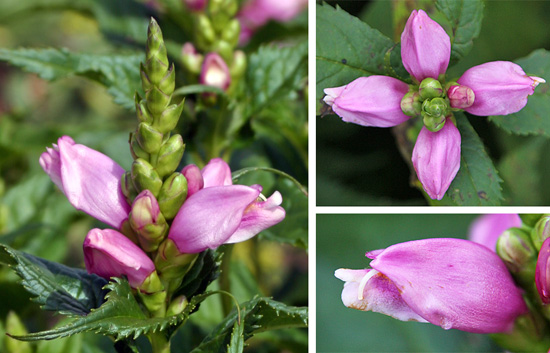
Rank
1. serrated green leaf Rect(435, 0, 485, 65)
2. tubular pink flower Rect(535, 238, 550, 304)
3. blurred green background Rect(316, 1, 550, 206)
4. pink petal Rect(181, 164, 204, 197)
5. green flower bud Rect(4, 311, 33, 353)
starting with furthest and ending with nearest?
blurred green background Rect(316, 1, 550, 206) < green flower bud Rect(4, 311, 33, 353) < serrated green leaf Rect(435, 0, 485, 65) < pink petal Rect(181, 164, 204, 197) < tubular pink flower Rect(535, 238, 550, 304)

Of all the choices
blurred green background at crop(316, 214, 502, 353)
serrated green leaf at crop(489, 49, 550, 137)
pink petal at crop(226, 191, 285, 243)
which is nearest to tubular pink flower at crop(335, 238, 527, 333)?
pink petal at crop(226, 191, 285, 243)

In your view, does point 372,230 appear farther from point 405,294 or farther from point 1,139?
point 1,139

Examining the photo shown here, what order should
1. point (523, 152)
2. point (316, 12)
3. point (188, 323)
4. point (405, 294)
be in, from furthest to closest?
point (523, 152)
point (188, 323)
point (316, 12)
point (405, 294)

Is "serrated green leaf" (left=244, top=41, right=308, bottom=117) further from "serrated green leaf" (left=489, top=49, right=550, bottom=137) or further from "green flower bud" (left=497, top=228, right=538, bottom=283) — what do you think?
"green flower bud" (left=497, top=228, right=538, bottom=283)

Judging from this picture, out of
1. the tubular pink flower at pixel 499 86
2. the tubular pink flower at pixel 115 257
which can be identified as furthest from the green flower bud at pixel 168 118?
the tubular pink flower at pixel 499 86

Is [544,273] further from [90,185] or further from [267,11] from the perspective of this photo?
[267,11]

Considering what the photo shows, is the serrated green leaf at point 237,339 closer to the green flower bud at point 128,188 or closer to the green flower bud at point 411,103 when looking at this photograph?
the green flower bud at point 128,188

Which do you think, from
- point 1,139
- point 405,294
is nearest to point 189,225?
point 405,294
